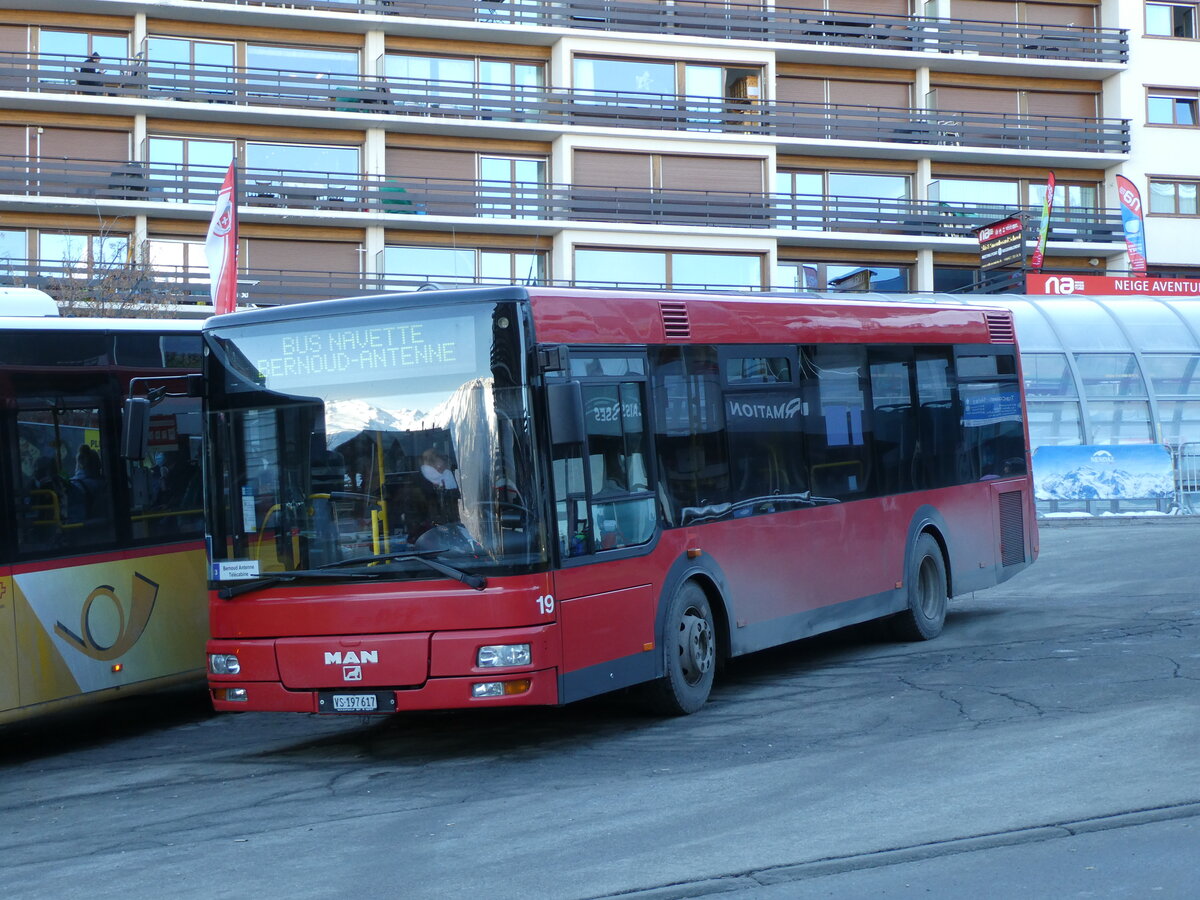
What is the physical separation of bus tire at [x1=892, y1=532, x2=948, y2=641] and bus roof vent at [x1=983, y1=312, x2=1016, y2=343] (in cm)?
238

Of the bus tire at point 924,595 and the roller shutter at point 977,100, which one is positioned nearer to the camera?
the bus tire at point 924,595

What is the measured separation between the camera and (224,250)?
73.2ft

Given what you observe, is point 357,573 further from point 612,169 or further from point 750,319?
point 612,169

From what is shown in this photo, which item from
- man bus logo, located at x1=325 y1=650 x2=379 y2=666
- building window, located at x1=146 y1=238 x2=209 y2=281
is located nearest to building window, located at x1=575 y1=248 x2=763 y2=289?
building window, located at x1=146 y1=238 x2=209 y2=281

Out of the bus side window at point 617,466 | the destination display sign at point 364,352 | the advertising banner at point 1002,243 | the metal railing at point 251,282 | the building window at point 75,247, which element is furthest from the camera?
the advertising banner at point 1002,243

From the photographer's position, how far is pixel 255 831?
7.78 m

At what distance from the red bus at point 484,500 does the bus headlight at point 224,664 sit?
0.14 feet

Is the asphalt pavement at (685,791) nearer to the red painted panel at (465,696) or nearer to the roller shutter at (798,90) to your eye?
the red painted panel at (465,696)

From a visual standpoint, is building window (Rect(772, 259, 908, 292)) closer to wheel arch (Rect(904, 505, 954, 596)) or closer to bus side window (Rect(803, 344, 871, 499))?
wheel arch (Rect(904, 505, 954, 596))

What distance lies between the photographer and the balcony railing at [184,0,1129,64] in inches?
1752

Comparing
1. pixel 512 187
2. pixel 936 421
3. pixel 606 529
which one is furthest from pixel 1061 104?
pixel 606 529

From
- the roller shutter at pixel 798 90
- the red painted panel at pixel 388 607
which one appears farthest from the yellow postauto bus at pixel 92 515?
the roller shutter at pixel 798 90

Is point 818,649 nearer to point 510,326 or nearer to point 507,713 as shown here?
point 507,713

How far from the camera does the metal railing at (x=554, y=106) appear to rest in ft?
136
